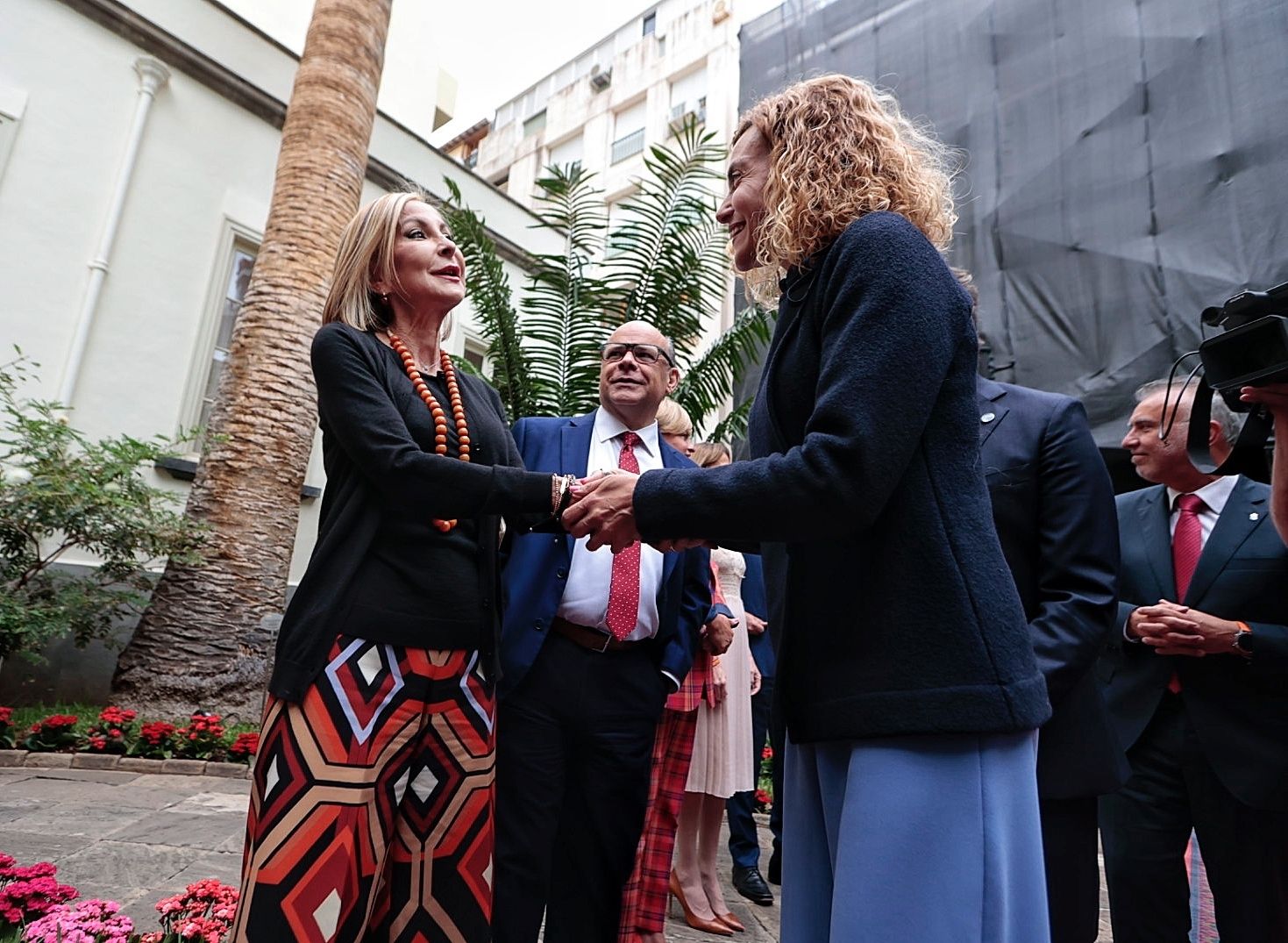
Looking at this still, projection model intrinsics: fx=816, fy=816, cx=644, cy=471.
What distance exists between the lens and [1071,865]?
2.20 metres

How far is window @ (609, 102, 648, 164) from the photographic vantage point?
83.1 ft

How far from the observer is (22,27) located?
24.5 ft

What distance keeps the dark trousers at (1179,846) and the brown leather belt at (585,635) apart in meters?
1.59

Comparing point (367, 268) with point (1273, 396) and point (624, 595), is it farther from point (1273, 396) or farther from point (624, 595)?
point (1273, 396)

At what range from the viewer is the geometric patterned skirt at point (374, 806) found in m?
1.53

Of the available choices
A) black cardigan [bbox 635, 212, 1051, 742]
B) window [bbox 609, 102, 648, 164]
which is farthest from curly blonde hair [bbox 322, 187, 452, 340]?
window [bbox 609, 102, 648, 164]

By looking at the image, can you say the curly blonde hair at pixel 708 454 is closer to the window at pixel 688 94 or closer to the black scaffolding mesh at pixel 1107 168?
the black scaffolding mesh at pixel 1107 168

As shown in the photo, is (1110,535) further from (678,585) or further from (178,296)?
(178,296)

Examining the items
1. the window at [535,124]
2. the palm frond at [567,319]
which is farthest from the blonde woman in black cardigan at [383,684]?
the window at [535,124]

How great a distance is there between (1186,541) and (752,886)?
2.48 meters

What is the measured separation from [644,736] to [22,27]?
9.02 meters

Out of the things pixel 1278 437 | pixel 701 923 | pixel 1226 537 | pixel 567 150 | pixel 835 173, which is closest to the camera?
pixel 835 173

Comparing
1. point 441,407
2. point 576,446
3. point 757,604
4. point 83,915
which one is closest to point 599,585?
point 576,446

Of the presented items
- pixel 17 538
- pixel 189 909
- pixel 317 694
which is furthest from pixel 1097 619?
pixel 17 538
